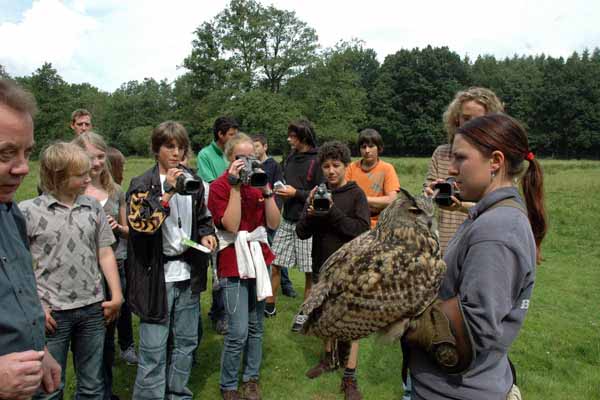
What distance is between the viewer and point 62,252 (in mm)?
3363

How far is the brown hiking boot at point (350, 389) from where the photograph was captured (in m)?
4.53

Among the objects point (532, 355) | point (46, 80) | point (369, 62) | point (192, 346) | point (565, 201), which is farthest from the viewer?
point (369, 62)

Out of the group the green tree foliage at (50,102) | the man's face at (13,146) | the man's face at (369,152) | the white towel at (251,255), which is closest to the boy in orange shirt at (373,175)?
the man's face at (369,152)

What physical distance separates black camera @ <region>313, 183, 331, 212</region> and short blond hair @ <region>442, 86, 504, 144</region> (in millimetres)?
1214

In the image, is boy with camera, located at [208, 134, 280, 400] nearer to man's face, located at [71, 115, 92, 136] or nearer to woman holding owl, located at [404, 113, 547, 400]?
woman holding owl, located at [404, 113, 547, 400]

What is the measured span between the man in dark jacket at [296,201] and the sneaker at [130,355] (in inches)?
83.5

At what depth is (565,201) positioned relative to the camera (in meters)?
17.8

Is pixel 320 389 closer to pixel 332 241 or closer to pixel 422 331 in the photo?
pixel 332 241

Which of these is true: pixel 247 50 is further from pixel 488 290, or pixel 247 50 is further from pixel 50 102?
pixel 488 290

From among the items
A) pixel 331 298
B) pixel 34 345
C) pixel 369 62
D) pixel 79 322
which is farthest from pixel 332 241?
pixel 369 62

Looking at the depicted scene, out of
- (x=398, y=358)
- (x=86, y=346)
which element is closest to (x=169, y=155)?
(x=86, y=346)

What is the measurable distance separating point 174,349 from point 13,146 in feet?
9.03

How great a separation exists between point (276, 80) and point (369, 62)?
2960 inches

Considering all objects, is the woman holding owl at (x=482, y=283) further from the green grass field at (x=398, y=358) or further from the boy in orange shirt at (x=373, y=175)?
the boy in orange shirt at (x=373, y=175)
